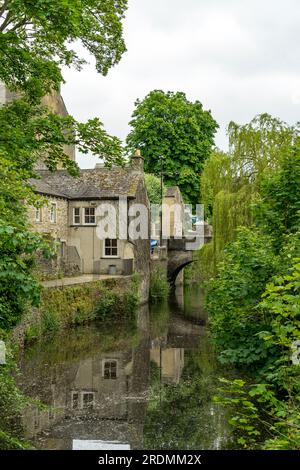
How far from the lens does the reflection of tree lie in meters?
11.2

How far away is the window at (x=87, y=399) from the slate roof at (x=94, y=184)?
17911mm

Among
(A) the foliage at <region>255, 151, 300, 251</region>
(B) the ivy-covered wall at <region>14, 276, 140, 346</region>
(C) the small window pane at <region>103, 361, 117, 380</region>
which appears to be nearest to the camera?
(A) the foliage at <region>255, 151, 300, 251</region>

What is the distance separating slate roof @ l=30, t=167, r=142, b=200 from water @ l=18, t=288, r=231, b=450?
31.5 ft

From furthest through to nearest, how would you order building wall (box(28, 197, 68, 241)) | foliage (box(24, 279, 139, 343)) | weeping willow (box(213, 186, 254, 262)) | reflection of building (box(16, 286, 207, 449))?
building wall (box(28, 197, 68, 241))
weeping willow (box(213, 186, 254, 262))
foliage (box(24, 279, 139, 343))
reflection of building (box(16, 286, 207, 449))

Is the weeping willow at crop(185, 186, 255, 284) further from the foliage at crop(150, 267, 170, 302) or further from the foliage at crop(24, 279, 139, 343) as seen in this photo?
the foliage at crop(150, 267, 170, 302)

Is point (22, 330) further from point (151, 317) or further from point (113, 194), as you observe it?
point (113, 194)

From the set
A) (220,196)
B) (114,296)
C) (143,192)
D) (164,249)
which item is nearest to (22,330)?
(114,296)

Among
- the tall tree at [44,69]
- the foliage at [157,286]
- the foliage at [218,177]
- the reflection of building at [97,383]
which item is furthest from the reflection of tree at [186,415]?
the foliage at [157,286]

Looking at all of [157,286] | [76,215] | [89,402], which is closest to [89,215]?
[76,215]

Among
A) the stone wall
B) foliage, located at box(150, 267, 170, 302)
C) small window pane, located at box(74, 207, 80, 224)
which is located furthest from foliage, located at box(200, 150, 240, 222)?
foliage, located at box(150, 267, 170, 302)

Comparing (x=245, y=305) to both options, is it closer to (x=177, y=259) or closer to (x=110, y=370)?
(x=110, y=370)

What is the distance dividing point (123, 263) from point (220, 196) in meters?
10.7

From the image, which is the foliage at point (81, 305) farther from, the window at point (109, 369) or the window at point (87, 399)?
the window at point (87, 399)

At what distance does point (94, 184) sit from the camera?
33.8m
